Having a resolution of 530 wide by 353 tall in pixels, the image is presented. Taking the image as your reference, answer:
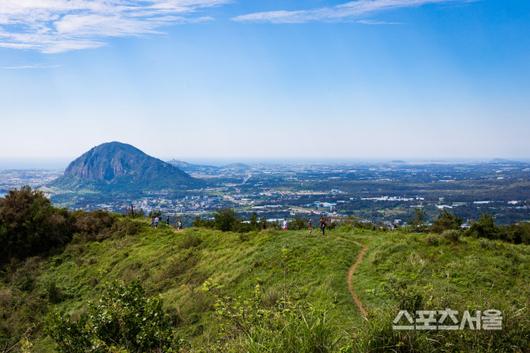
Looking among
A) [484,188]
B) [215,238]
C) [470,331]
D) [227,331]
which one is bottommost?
[484,188]

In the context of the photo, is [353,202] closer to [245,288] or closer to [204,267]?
[204,267]

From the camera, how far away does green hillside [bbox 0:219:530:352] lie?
→ 22.6 ft

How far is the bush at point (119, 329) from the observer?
347 inches

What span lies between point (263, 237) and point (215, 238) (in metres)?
4.40

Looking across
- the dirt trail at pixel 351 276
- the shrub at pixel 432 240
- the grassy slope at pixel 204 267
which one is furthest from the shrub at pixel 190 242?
the shrub at pixel 432 240

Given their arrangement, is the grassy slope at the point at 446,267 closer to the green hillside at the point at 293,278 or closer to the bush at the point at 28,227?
the green hillside at the point at 293,278

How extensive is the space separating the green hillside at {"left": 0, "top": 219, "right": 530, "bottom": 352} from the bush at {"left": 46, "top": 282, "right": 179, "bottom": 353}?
0.75m

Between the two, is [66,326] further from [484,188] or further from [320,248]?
[484,188]

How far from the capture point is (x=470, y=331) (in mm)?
6352

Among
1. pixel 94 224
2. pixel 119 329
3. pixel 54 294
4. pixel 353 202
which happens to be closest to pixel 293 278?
pixel 119 329

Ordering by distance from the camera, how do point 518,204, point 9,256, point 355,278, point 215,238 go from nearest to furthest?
point 355,278, point 215,238, point 9,256, point 518,204

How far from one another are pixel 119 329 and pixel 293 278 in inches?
382

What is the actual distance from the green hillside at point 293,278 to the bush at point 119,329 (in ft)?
2.45

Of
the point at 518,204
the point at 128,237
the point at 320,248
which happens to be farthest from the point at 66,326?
the point at 518,204
